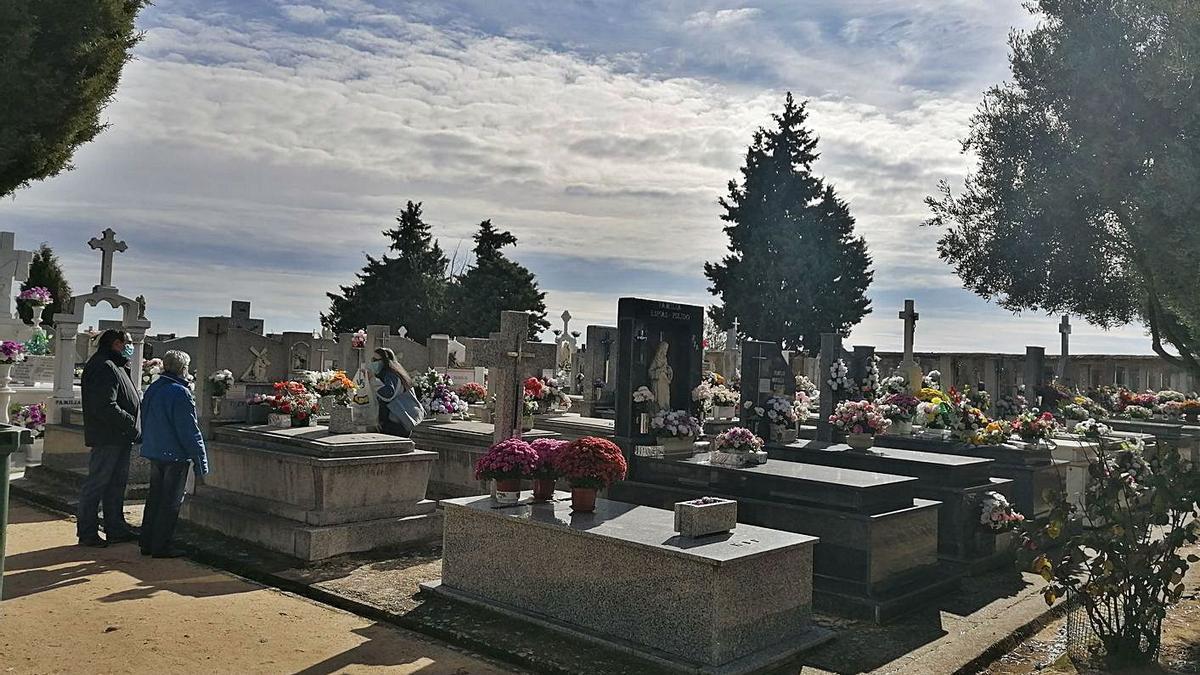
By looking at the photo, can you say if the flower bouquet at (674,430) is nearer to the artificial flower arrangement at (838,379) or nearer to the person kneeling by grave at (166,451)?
the artificial flower arrangement at (838,379)

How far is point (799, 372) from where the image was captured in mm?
23359

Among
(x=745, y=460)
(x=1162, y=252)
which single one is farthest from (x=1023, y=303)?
(x=745, y=460)

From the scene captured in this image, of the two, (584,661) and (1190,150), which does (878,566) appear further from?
(1190,150)

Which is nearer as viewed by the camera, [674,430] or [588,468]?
[588,468]

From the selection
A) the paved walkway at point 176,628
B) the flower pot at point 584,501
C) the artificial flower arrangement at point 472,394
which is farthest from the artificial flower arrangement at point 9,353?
the flower pot at point 584,501

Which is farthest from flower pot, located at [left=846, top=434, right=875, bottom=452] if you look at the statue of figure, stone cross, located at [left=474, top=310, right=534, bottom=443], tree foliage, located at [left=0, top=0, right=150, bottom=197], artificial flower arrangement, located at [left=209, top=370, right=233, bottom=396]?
tree foliage, located at [left=0, top=0, right=150, bottom=197]

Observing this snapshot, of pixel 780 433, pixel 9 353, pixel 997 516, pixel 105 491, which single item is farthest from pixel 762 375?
pixel 9 353

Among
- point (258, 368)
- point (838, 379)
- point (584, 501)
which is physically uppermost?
point (838, 379)

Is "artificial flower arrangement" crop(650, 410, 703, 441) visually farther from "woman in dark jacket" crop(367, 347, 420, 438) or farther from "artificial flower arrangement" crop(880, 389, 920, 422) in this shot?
"artificial flower arrangement" crop(880, 389, 920, 422)

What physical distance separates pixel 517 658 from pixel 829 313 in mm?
34426

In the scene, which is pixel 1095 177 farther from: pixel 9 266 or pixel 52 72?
pixel 9 266

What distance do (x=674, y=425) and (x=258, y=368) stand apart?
244 inches

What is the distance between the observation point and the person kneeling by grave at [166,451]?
734 cm

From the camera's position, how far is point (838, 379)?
38.7 ft
